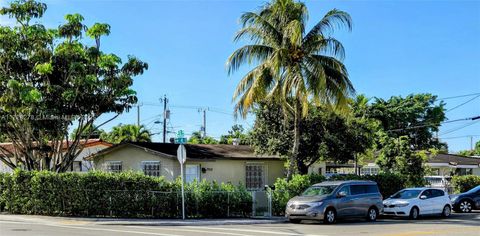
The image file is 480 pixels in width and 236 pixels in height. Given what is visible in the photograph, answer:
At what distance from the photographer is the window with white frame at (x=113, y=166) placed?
31.7 metres

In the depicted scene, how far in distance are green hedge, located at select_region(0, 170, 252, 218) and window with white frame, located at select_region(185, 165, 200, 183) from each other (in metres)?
6.21

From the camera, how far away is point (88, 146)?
3772 cm

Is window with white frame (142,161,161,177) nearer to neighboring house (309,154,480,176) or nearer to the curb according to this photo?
the curb

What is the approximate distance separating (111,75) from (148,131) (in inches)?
1420

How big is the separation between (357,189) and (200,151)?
35.2ft

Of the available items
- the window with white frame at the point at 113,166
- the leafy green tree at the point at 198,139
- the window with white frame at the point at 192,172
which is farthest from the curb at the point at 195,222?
the leafy green tree at the point at 198,139

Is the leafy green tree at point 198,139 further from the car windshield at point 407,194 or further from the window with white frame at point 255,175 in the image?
the car windshield at point 407,194

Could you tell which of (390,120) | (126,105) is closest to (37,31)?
(126,105)

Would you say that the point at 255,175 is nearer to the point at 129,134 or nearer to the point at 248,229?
the point at 248,229

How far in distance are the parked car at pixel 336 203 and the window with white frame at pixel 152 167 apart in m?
10.0

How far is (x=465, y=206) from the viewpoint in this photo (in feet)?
93.5

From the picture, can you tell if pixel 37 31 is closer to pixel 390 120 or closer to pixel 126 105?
pixel 126 105

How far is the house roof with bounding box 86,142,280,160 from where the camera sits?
1161 inches

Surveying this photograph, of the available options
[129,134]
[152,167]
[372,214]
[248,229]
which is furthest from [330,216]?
A: [129,134]
